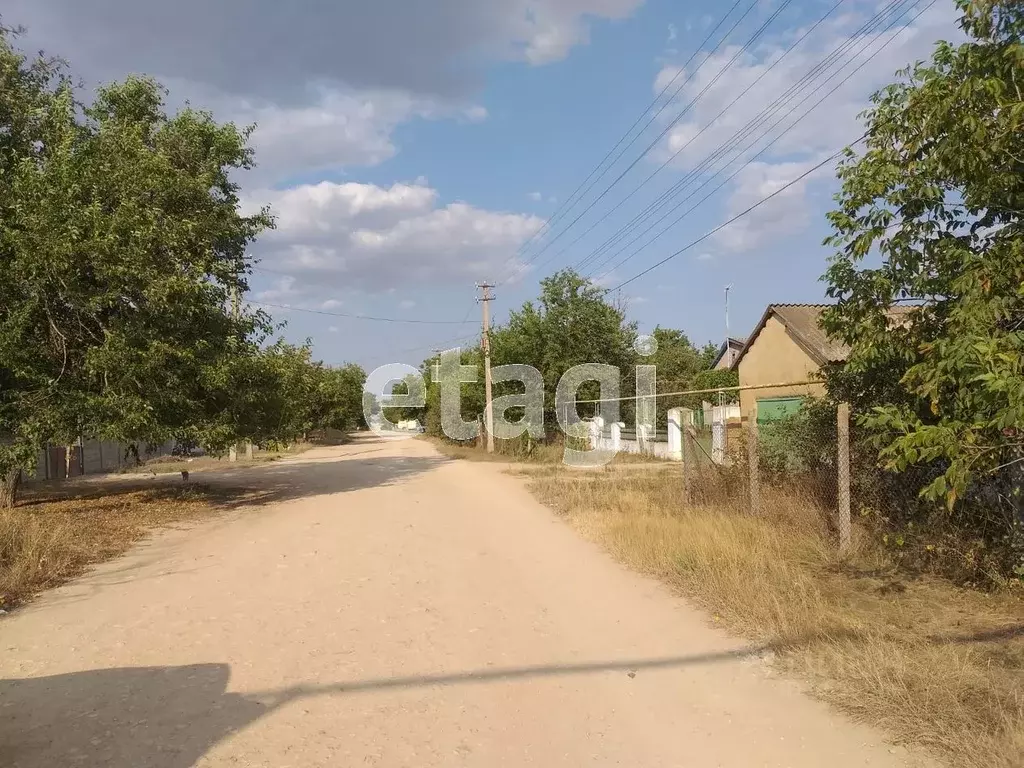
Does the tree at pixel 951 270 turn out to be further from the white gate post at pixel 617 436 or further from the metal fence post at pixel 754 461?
the white gate post at pixel 617 436

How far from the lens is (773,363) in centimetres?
2248

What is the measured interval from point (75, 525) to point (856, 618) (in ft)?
35.5

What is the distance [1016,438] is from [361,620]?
5201 mm

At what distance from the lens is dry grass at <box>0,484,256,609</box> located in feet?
26.0

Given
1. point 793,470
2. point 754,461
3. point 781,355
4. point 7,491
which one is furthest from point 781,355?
point 7,491

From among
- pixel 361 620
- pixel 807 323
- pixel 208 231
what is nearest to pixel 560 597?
pixel 361 620

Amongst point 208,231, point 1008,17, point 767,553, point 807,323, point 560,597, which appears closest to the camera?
point 1008,17

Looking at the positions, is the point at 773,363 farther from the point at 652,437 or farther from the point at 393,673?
the point at 393,673

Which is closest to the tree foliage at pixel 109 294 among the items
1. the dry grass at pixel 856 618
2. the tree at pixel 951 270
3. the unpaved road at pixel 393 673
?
the unpaved road at pixel 393 673

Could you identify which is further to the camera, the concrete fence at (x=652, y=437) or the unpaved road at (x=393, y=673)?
the concrete fence at (x=652, y=437)

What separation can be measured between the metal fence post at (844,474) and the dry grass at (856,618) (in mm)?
181

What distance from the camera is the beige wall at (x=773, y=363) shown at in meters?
20.7

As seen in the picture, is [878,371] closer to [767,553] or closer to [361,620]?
[767,553]

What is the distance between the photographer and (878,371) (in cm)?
780
